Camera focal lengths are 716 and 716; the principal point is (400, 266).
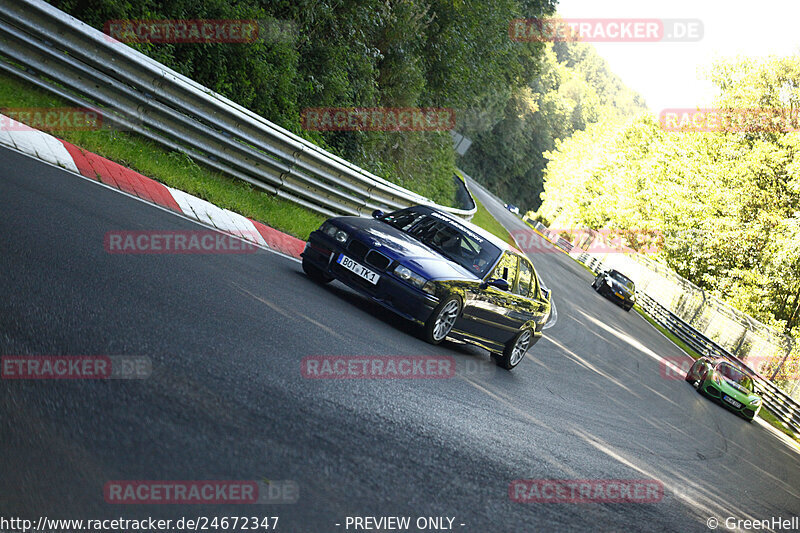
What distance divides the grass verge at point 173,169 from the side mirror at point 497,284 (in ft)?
12.2

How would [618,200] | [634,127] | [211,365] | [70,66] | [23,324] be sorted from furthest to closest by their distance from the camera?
[634,127] < [618,200] < [70,66] < [211,365] < [23,324]

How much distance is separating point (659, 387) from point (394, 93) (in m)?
11.3

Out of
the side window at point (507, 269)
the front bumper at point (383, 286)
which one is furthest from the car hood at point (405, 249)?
the side window at point (507, 269)

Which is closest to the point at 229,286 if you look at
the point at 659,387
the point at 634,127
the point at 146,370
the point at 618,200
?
the point at 146,370

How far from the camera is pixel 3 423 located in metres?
3.05

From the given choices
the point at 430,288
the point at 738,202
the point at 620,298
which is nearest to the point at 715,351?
the point at 620,298

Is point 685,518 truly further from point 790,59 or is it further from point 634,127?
point 634,127

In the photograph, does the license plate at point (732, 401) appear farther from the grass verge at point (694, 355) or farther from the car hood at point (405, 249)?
the car hood at point (405, 249)

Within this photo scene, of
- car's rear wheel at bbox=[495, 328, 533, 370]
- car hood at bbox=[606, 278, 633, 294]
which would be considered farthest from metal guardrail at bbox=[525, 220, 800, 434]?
car's rear wheel at bbox=[495, 328, 533, 370]

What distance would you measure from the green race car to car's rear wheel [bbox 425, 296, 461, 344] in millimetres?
12698

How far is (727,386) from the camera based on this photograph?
60.7ft

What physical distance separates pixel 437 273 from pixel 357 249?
964 millimetres

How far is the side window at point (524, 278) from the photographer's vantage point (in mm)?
10062

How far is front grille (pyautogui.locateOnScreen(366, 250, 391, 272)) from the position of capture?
8.09 m
